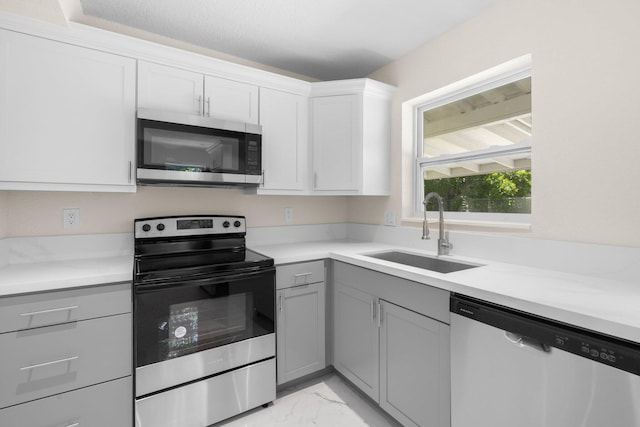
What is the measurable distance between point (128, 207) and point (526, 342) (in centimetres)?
225

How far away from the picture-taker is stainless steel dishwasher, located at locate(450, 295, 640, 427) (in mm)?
883

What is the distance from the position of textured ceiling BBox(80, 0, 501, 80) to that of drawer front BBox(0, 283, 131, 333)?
1.62 m

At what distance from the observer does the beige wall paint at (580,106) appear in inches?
51.4

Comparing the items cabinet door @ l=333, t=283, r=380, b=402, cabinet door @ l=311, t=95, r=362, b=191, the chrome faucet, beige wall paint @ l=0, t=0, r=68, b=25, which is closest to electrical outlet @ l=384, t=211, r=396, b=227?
cabinet door @ l=311, t=95, r=362, b=191

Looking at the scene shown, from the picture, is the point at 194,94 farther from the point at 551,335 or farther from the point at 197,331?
the point at 551,335

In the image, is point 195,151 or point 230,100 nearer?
point 195,151

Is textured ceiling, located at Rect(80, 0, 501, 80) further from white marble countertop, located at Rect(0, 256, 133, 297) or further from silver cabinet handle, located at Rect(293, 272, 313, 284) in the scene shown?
silver cabinet handle, located at Rect(293, 272, 313, 284)

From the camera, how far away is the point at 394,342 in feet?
5.32

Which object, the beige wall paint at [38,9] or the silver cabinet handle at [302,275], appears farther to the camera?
the silver cabinet handle at [302,275]

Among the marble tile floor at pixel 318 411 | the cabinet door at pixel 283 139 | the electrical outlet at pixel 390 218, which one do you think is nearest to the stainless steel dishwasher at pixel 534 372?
the marble tile floor at pixel 318 411

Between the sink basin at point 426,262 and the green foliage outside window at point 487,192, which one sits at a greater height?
the green foliage outside window at point 487,192

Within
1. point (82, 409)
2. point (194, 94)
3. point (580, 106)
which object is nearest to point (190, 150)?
point (194, 94)

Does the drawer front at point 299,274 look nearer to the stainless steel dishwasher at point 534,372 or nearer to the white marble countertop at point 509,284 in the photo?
the white marble countertop at point 509,284

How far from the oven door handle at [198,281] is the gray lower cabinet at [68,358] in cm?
9
